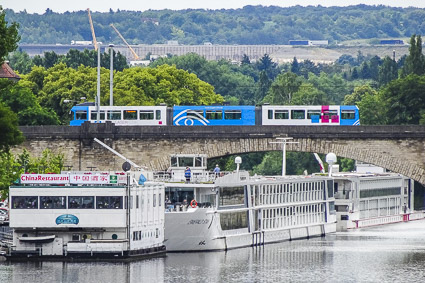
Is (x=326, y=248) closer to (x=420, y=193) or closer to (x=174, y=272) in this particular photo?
(x=174, y=272)

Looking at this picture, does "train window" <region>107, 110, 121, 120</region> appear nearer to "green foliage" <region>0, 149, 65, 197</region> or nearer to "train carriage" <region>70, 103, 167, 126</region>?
"train carriage" <region>70, 103, 167, 126</region>

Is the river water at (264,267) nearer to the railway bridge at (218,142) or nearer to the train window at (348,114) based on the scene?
the railway bridge at (218,142)

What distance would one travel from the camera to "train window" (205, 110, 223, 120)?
132 metres

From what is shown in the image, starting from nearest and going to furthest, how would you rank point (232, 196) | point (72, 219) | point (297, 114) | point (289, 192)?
1. point (72, 219)
2. point (232, 196)
3. point (289, 192)
4. point (297, 114)

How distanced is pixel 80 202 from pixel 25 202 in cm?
323

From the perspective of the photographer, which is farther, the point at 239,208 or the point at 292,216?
the point at 292,216

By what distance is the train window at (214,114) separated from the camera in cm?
13175

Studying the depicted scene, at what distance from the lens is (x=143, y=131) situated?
398 ft

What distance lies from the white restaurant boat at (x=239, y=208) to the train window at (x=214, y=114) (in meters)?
14.3

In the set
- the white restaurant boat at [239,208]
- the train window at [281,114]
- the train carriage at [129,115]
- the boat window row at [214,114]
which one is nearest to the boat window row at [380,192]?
the train window at [281,114]

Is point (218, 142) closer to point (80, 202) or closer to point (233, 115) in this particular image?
point (233, 115)

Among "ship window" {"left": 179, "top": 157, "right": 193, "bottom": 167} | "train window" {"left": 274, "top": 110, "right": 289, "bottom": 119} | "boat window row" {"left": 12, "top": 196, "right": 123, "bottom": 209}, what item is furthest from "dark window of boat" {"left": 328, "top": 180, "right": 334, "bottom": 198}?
"boat window row" {"left": 12, "top": 196, "right": 123, "bottom": 209}

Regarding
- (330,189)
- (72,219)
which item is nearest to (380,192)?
(330,189)

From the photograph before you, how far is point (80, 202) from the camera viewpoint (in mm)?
88875
